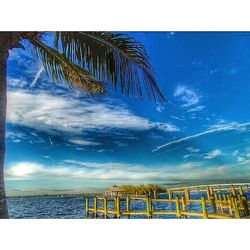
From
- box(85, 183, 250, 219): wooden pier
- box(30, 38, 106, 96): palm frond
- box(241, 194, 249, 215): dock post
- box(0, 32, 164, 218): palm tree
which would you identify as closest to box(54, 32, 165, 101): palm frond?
box(0, 32, 164, 218): palm tree

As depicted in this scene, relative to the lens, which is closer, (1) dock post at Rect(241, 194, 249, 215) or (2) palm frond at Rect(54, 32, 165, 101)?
(2) palm frond at Rect(54, 32, 165, 101)

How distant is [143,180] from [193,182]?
1.15 m

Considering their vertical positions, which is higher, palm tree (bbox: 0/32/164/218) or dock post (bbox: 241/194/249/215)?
palm tree (bbox: 0/32/164/218)

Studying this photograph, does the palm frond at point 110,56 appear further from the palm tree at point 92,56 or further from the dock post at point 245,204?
the dock post at point 245,204

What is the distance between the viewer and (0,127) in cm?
500

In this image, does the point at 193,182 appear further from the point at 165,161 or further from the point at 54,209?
the point at 54,209

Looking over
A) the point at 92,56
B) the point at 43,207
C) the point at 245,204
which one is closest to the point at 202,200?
the point at 245,204

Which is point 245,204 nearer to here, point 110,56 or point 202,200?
point 202,200

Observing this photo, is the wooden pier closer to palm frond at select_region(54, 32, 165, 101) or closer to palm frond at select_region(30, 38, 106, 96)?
palm frond at select_region(54, 32, 165, 101)
